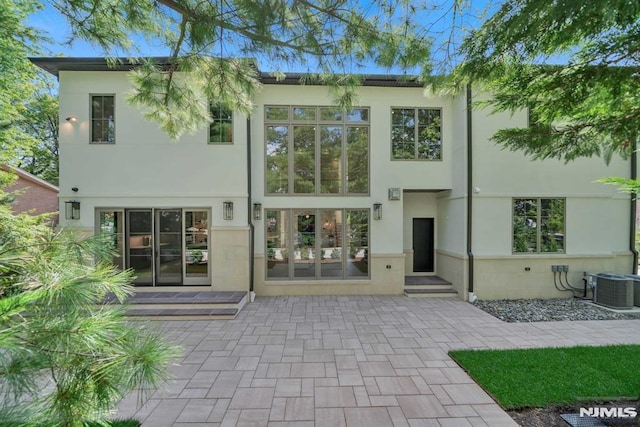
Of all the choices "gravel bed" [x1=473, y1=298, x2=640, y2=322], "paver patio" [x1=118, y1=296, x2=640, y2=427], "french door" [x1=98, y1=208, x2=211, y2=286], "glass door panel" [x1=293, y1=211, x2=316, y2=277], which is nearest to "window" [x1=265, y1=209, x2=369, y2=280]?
"glass door panel" [x1=293, y1=211, x2=316, y2=277]

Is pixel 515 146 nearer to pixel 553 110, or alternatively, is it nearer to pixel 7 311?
pixel 553 110

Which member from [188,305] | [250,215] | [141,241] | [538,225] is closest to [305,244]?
[250,215]

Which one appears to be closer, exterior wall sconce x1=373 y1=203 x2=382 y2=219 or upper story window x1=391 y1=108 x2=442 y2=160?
exterior wall sconce x1=373 y1=203 x2=382 y2=219

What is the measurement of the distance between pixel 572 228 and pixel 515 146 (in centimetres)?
611

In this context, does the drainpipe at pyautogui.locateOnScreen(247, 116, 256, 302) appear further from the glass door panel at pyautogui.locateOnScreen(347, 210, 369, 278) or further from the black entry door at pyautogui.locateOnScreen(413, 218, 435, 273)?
the black entry door at pyautogui.locateOnScreen(413, 218, 435, 273)

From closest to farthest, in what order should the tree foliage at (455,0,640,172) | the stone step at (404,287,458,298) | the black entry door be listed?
the tree foliage at (455,0,640,172) → the stone step at (404,287,458,298) → the black entry door

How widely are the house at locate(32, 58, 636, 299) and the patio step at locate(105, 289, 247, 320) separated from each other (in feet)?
1.62

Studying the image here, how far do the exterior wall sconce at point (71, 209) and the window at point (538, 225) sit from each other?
1150 cm

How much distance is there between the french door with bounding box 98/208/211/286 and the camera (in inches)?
304

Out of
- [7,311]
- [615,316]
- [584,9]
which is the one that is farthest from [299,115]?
[615,316]

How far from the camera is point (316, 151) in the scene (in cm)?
828

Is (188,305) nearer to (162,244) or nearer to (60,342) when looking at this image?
(162,244)

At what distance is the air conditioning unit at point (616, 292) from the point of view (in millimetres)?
6898

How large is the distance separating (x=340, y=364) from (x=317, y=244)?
13.7 feet
